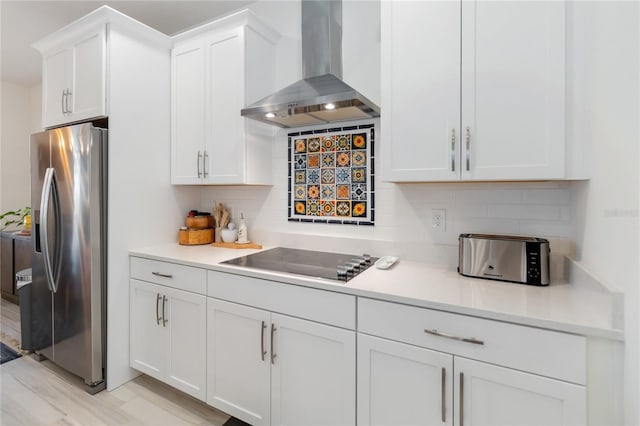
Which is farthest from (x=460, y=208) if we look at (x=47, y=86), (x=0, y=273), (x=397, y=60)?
(x=0, y=273)

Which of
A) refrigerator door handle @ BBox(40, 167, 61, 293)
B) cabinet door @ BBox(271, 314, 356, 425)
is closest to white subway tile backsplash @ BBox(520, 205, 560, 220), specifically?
cabinet door @ BBox(271, 314, 356, 425)

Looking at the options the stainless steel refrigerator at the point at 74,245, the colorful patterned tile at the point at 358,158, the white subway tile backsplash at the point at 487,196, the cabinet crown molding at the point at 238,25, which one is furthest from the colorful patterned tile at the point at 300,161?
the stainless steel refrigerator at the point at 74,245

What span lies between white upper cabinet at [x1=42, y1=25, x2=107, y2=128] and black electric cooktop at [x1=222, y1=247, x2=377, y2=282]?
55.0 inches

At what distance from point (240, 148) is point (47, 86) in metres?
1.68

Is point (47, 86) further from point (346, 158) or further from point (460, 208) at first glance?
point (460, 208)

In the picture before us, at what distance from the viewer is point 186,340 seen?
1908mm

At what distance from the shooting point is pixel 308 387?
1.49m

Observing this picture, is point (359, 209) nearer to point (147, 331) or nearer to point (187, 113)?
point (187, 113)

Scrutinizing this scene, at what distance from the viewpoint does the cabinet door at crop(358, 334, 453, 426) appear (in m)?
1.20

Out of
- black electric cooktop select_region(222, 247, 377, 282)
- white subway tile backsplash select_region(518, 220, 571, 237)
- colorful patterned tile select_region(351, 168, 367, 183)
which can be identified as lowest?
black electric cooktop select_region(222, 247, 377, 282)

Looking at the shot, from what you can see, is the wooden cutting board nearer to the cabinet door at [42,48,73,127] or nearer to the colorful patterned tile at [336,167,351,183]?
the colorful patterned tile at [336,167,351,183]

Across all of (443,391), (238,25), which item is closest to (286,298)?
(443,391)

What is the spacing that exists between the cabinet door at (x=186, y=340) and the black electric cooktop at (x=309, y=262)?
14.1 inches

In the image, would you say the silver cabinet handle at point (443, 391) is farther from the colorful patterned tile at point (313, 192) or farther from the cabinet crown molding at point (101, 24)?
the cabinet crown molding at point (101, 24)
